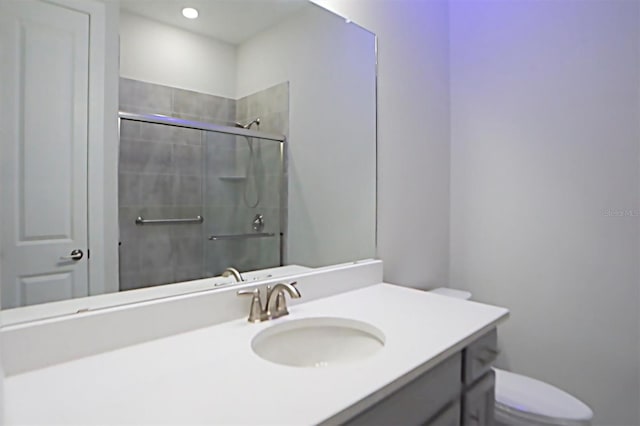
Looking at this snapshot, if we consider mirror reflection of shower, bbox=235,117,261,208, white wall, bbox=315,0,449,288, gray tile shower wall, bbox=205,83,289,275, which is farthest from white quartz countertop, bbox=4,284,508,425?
white wall, bbox=315,0,449,288

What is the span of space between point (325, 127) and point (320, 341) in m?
0.88

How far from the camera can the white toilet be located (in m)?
1.32

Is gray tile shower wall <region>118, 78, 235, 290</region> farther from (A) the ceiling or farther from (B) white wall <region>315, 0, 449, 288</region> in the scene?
(B) white wall <region>315, 0, 449, 288</region>

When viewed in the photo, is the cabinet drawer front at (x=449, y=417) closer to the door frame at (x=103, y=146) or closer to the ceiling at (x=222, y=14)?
the door frame at (x=103, y=146)

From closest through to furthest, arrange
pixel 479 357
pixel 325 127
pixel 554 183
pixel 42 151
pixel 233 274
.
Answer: pixel 42 151 < pixel 479 357 < pixel 233 274 < pixel 325 127 < pixel 554 183

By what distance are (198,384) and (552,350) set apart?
1.76 metres

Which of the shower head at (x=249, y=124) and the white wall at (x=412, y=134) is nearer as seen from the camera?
the shower head at (x=249, y=124)

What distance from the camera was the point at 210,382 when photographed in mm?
702

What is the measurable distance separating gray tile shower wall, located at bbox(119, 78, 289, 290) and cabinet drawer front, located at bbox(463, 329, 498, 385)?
2.30ft

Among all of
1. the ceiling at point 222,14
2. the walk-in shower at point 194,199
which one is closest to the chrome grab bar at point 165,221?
the walk-in shower at point 194,199

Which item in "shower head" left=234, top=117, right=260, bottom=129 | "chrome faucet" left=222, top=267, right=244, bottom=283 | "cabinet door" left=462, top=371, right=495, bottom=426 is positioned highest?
"shower head" left=234, top=117, right=260, bottom=129

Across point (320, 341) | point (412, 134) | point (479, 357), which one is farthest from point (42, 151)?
point (412, 134)

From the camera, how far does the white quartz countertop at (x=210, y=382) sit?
60cm

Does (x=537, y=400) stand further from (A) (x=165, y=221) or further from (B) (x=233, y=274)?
(A) (x=165, y=221)
